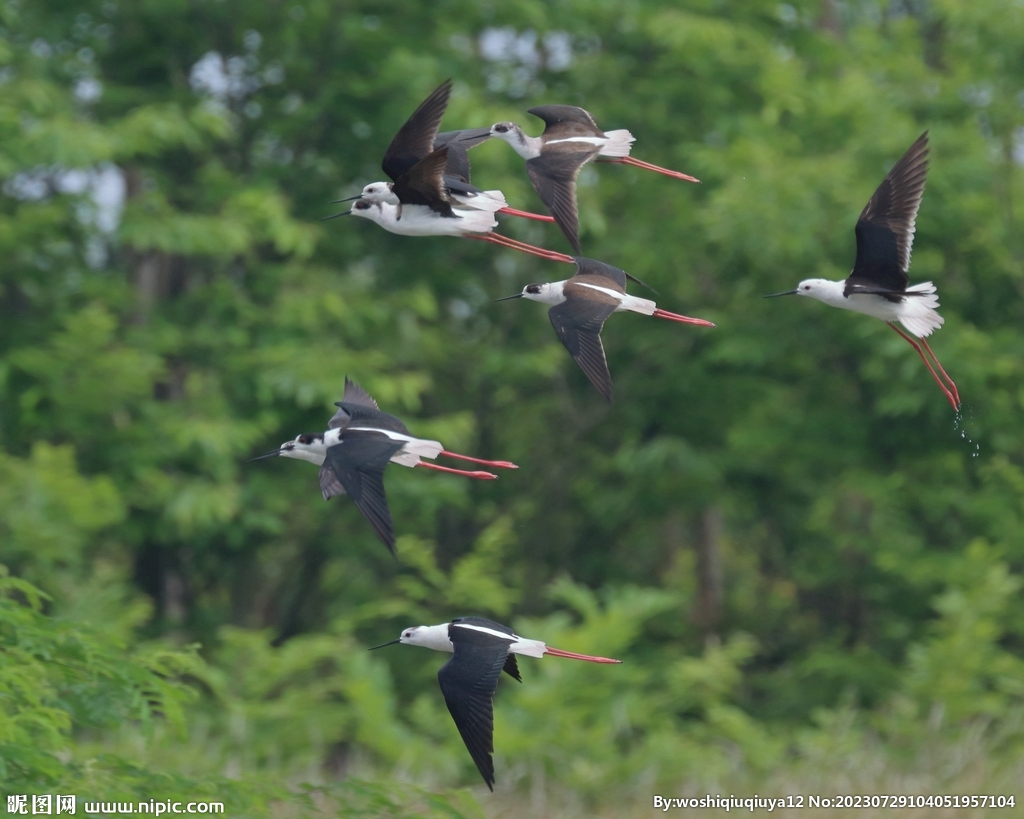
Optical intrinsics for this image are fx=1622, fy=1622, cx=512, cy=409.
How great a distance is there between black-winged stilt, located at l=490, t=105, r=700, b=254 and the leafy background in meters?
5.14

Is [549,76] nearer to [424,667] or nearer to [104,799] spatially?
[424,667]

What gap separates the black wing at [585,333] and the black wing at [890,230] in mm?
848

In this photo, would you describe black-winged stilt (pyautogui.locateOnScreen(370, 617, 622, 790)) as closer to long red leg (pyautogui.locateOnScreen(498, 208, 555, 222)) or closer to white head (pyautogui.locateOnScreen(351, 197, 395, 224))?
long red leg (pyautogui.locateOnScreen(498, 208, 555, 222))

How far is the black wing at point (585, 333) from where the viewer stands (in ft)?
14.1

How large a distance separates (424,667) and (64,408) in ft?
11.4

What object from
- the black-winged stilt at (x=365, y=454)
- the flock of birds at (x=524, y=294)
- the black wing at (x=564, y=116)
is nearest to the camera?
the black-winged stilt at (x=365, y=454)

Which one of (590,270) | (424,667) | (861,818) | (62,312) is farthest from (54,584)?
(590,270)

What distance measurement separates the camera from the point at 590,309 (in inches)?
185

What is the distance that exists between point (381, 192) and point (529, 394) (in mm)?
8300

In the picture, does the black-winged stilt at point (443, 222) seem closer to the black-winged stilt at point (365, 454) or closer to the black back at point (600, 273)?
the black back at point (600, 273)

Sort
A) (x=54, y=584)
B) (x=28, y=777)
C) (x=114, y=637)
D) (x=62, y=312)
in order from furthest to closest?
(x=62, y=312)
(x=54, y=584)
(x=114, y=637)
(x=28, y=777)

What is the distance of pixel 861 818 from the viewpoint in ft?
30.1

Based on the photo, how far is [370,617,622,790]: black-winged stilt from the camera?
424 centimetres

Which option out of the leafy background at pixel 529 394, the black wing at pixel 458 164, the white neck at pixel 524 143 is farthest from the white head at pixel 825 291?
the leafy background at pixel 529 394
